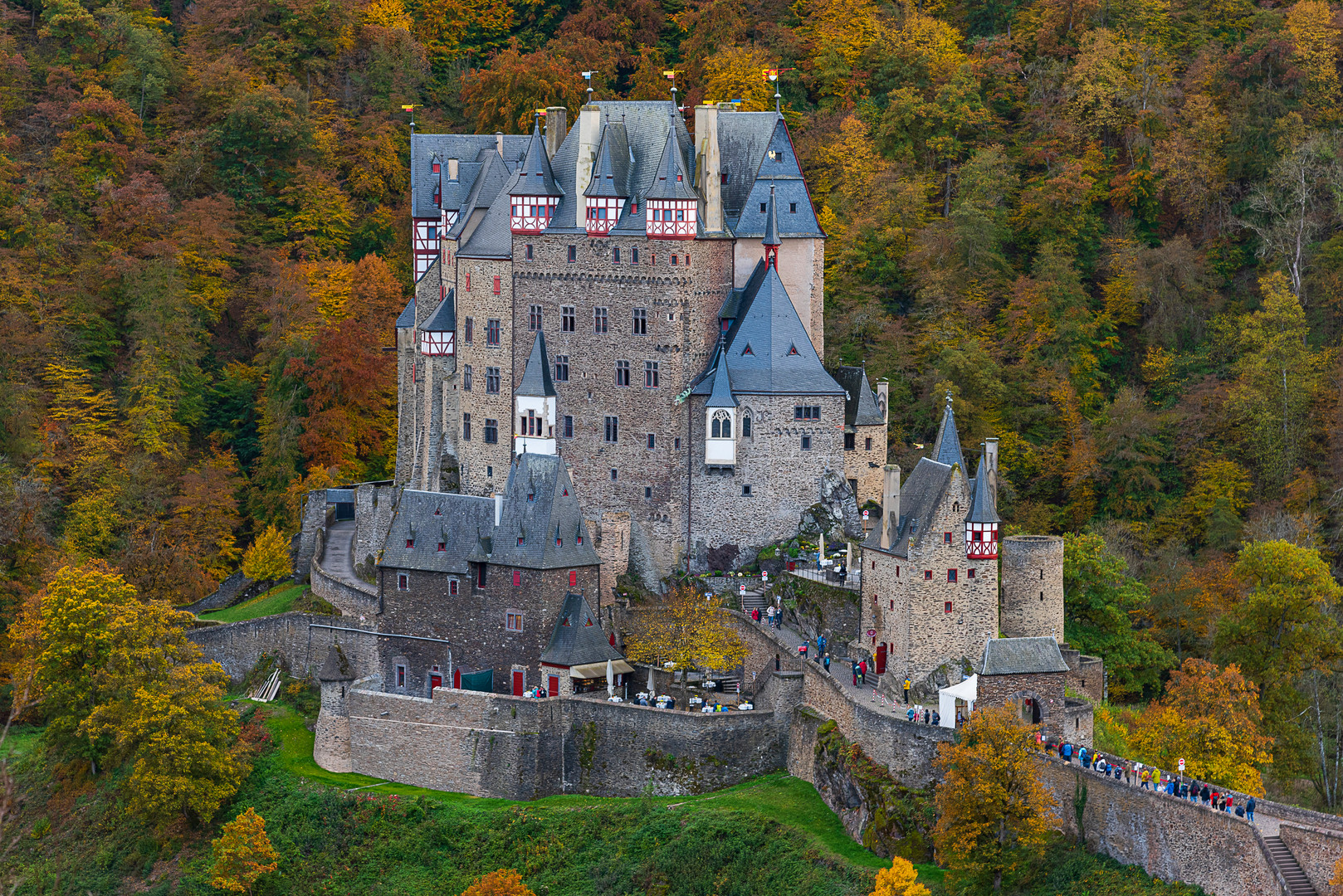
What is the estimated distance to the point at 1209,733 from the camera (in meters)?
49.5

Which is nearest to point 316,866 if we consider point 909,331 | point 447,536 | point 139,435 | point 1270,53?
point 447,536

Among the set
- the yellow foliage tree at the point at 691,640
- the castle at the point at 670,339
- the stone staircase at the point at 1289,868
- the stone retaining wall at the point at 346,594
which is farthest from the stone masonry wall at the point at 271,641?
the stone staircase at the point at 1289,868

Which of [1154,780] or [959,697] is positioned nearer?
[1154,780]

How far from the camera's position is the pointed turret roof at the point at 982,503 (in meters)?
54.5

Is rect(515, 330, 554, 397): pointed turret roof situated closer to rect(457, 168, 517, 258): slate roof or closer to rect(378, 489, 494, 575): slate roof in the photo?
rect(457, 168, 517, 258): slate roof

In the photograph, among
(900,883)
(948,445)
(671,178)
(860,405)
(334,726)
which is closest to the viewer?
(900,883)

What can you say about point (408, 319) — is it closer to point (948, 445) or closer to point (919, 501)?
point (948, 445)

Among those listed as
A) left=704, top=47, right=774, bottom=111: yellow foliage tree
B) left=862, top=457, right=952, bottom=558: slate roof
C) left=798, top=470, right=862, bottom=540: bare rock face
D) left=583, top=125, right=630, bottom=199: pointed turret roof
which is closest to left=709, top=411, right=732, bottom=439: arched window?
left=798, top=470, right=862, bottom=540: bare rock face

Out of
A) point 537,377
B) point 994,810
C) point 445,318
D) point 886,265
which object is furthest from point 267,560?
point 994,810

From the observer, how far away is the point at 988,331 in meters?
75.9

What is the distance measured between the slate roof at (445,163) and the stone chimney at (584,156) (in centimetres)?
615

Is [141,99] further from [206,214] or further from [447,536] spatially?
[447,536]

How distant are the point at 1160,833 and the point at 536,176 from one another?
30.4 meters

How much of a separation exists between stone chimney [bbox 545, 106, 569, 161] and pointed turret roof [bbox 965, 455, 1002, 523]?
20206 millimetres
